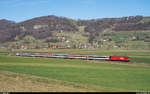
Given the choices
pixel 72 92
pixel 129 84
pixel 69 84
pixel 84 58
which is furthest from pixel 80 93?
pixel 84 58

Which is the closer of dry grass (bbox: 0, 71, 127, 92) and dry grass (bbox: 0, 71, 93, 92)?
dry grass (bbox: 0, 71, 93, 92)

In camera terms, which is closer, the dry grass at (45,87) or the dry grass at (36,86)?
the dry grass at (36,86)

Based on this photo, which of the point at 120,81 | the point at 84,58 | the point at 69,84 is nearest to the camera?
the point at 69,84

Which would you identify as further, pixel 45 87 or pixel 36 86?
pixel 36 86

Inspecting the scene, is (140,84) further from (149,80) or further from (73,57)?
(73,57)

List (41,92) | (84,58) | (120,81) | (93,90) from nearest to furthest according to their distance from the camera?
(41,92), (93,90), (120,81), (84,58)

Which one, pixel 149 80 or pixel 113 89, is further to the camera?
pixel 149 80

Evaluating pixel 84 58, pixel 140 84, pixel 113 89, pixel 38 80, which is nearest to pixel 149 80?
pixel 140 84

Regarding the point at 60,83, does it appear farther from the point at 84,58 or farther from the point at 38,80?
the point at 84,58

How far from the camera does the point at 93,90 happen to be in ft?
99.7

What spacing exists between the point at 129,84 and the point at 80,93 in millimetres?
10645

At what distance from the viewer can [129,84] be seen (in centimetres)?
3528

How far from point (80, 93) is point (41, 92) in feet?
16.0

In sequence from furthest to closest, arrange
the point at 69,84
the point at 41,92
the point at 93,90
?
the point at 69,84, the point at 93,90, the point at 41,92
